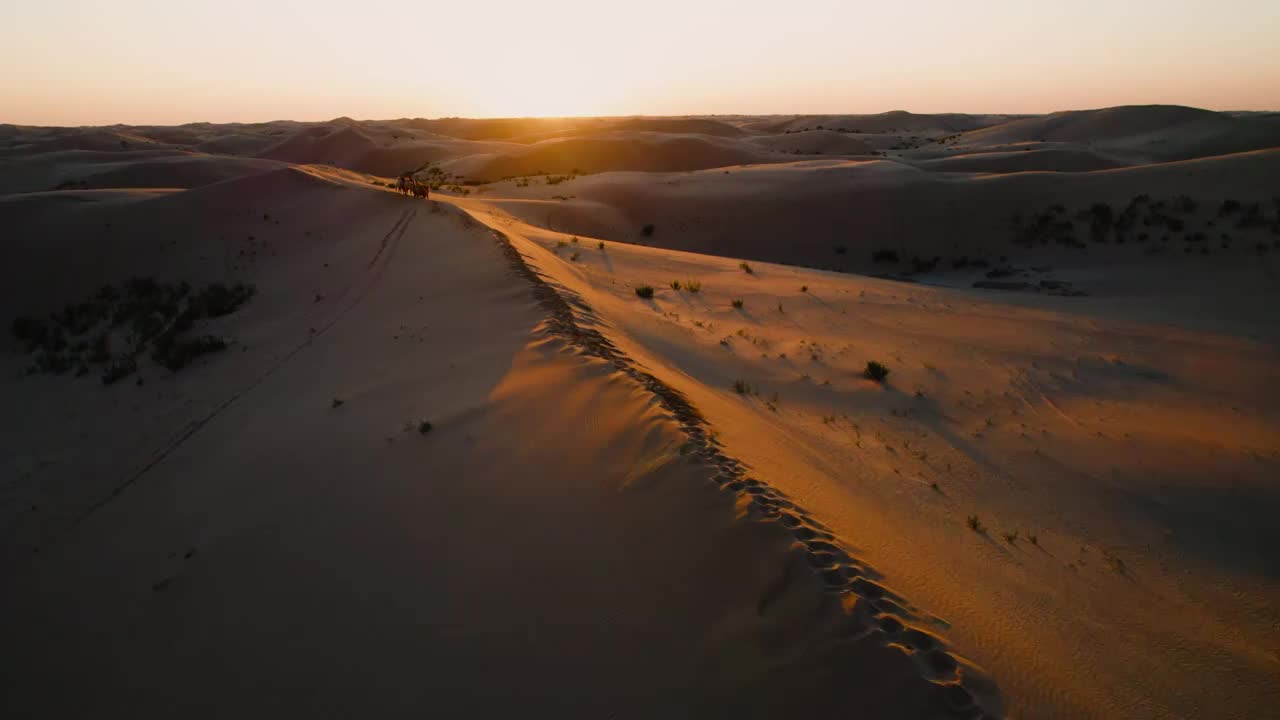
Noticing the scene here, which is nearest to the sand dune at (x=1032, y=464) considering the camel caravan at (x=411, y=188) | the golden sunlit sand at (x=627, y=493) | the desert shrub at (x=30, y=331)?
the golden sunlit sand at (x=627, y=493)

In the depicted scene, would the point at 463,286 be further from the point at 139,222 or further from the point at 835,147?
the point at 835,147

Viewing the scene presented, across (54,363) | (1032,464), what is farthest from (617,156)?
(1032,464)

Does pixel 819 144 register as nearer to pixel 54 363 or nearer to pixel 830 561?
pixel 54 363

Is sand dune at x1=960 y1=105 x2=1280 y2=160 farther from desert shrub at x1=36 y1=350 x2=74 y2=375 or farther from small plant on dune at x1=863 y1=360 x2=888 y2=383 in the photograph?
desert shrub at x1=36 y1=350 x2=74 y2=375

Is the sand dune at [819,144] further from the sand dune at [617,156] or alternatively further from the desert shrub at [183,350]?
the desert shrub at [183,350]

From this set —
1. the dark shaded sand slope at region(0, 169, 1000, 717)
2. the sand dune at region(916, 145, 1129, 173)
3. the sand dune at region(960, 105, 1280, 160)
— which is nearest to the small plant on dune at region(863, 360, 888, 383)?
the dark shaded sand slope at region(0, 169, 1000, 717)

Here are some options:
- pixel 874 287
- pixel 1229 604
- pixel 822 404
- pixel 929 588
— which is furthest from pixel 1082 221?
pixel 929 588
